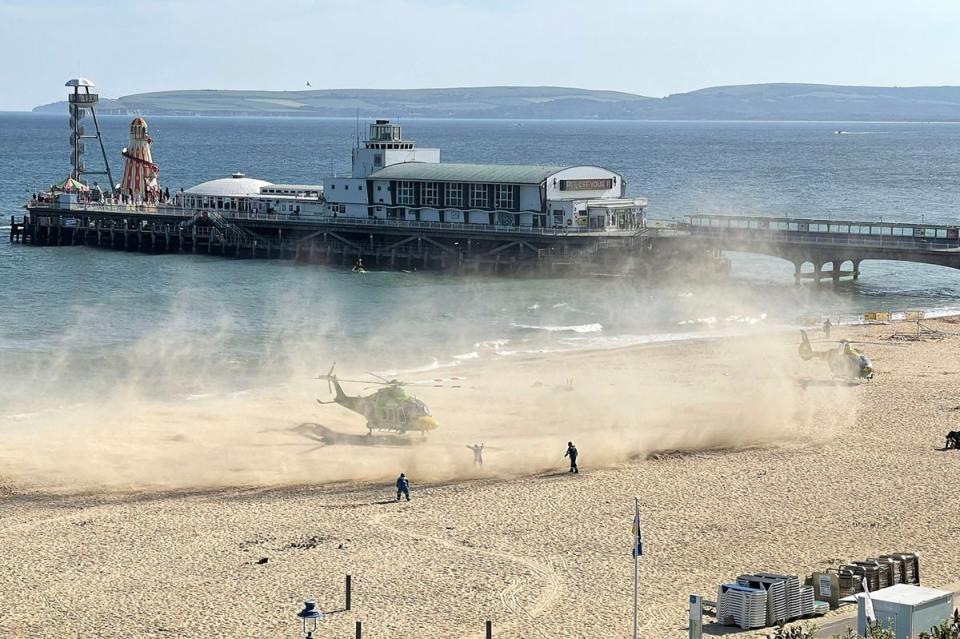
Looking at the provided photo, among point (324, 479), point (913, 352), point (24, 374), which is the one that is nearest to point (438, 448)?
point (324, 479)

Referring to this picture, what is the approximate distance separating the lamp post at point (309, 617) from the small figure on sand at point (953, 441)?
21829mm

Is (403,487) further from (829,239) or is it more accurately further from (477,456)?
(829,239)

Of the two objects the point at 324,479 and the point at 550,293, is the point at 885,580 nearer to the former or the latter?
the point at 324,479

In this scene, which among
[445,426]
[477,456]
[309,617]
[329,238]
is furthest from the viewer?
[329,238]

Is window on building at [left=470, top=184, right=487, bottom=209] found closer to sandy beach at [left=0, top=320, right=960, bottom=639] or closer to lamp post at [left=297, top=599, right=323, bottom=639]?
sandy beach at [left=0, top=320, right=960, bottom=639]

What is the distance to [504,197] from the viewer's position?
85.5 metres

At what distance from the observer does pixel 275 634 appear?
2619 centimetres

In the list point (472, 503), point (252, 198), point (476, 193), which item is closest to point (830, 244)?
point (476, 193)

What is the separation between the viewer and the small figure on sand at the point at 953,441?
1599 inches

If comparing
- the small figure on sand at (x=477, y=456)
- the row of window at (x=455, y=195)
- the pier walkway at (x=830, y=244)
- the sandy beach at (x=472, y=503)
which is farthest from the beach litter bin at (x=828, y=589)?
the row of window at (x=455, y=195)

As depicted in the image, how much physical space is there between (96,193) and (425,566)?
77.6 metres

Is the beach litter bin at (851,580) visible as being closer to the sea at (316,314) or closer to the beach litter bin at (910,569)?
the beach litter bin at (910,569)

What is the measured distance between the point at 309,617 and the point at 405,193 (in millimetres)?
66220

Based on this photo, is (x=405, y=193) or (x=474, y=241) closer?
(x=474, y=241)
